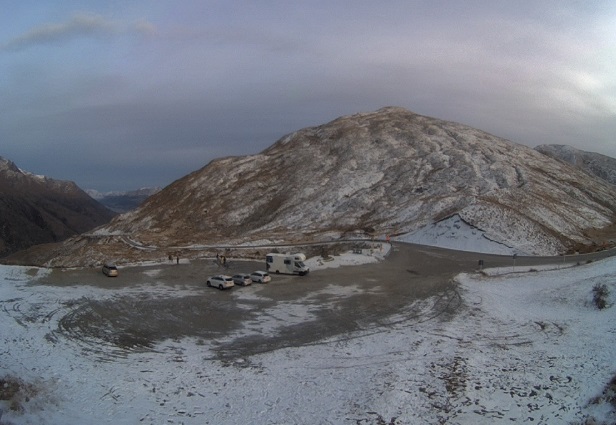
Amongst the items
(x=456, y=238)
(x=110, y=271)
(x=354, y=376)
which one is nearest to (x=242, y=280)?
(x=110, y=271)

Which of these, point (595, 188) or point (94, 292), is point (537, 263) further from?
point (595, 188)

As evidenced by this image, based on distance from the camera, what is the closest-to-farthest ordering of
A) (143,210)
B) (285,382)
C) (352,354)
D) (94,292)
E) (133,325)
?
(285,382)
(352,354)
(133,325)
(94,292)
(143,210)

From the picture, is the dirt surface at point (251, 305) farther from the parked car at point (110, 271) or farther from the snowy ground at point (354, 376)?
the snowy ground at point (354, 376)

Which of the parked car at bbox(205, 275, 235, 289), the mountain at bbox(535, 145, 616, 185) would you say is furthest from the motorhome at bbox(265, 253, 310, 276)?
the mountain at bbox(535, 145, 616, 185)

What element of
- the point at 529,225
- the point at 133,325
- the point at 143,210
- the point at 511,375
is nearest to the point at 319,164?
the point at 143,210

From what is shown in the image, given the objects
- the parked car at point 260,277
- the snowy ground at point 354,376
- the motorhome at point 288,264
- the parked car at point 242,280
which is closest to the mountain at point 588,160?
the motorhome at point 288,264

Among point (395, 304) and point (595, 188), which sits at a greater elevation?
point (595, 188)
